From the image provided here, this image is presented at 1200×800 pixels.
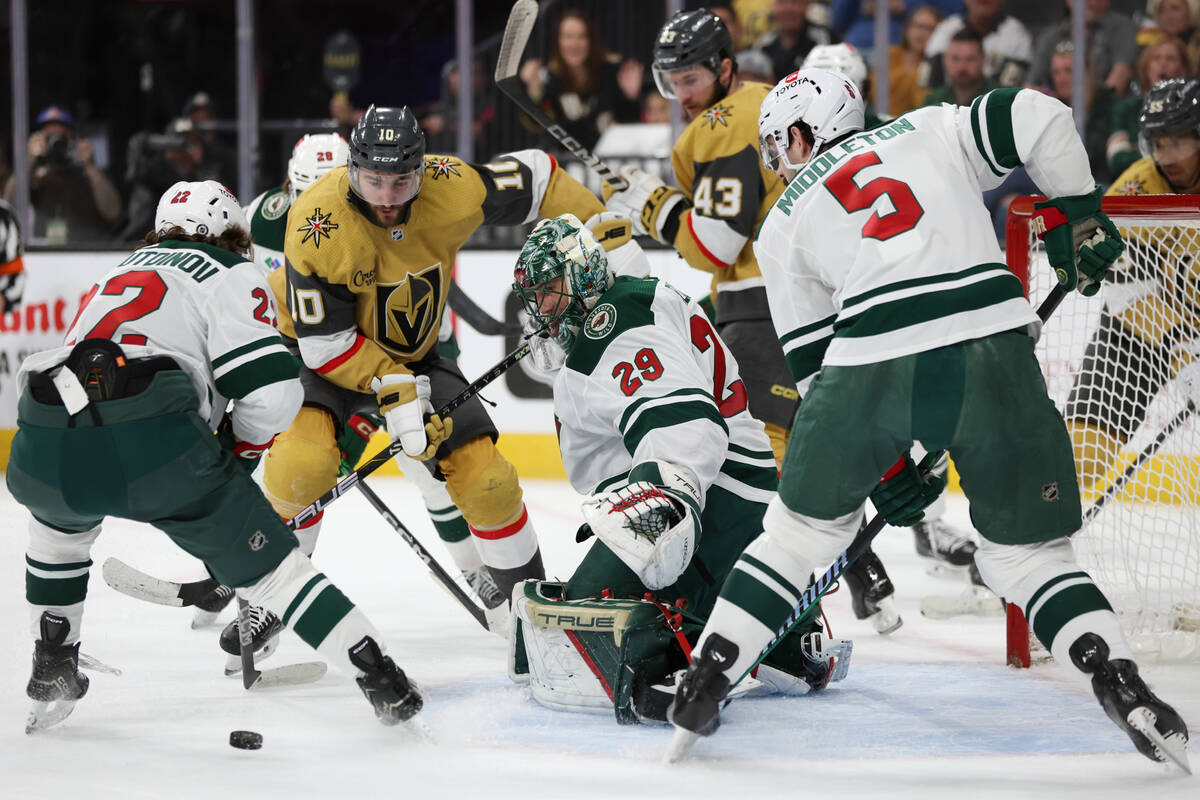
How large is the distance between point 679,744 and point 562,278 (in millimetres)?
833

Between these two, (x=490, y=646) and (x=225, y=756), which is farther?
(x=490, y=646)

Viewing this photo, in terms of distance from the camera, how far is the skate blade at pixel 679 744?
2348 millimetres

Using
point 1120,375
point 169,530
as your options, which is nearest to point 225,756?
point 169,530

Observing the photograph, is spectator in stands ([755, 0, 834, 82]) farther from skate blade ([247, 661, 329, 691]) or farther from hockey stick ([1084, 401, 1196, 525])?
skate blade ([247, 661, 329, 691])

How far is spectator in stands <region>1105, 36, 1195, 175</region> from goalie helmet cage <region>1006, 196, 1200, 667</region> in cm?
174

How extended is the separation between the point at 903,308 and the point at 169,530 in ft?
4.02

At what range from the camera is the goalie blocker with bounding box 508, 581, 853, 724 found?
2.53 meters

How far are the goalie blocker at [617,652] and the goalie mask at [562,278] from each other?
475 millimetres

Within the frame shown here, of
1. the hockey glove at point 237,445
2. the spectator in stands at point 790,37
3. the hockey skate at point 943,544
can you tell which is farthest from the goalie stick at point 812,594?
the spectator in stands at point 790,37

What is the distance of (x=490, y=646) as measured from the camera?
3330mm

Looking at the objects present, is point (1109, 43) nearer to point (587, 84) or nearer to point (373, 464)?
point (587, 84)

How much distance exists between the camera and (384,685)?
247 centimetres

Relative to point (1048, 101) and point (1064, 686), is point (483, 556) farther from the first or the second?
point (1048, 101)

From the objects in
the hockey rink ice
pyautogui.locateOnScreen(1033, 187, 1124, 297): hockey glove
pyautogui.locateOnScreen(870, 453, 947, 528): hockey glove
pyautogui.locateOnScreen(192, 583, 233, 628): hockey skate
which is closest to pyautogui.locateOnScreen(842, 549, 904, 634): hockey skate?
the hockey rink ice
